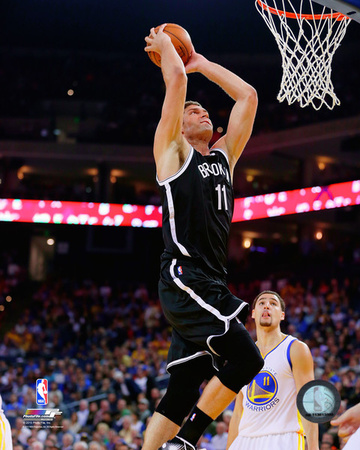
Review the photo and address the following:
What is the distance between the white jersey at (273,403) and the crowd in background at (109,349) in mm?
3542

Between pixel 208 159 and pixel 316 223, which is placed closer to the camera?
pixel 208 159

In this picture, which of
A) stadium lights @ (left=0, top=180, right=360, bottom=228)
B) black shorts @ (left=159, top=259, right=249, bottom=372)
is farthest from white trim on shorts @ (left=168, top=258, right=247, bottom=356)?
stadium lights @ (left=0, top=180, right=360, bottom=228)

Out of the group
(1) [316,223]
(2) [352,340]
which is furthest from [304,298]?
(1) [316,223]

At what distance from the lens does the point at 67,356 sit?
51.5ft

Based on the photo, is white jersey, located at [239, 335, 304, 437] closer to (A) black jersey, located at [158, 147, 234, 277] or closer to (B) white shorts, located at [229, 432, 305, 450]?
(B) white shorts, located at [229, 432, 305, 450]

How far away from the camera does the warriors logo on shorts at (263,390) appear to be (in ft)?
16.3

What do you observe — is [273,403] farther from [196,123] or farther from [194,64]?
[194,64]

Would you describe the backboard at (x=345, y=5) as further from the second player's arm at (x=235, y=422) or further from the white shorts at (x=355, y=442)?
the second player's arm at (x=235, y=422)

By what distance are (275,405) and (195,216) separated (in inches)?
79.5

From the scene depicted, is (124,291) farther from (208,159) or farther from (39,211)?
(208,159)

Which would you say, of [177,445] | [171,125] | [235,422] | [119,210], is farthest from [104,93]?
[177,445]

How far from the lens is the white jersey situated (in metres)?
4.89

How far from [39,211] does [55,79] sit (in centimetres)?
736

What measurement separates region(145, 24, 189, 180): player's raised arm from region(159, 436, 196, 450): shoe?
135 cm
